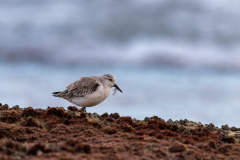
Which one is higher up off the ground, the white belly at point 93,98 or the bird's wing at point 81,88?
the bird's wing at point 81,88

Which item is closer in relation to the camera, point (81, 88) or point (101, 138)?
point (101, 138)

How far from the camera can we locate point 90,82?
21.3 m

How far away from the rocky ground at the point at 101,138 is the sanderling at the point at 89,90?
6.42 ft

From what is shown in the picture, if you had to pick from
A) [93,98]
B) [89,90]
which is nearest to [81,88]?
[89,90]

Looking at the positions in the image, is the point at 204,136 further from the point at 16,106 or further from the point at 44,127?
the point at 16,106

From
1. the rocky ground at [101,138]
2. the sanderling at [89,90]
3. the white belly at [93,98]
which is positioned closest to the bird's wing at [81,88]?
the sanderling at [89,90]

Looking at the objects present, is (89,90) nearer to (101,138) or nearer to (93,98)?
(93,98)

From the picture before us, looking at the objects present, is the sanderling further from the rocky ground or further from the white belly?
the rocky ground

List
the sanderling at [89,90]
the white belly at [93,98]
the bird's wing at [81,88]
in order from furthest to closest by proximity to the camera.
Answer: the bird's wing at [81,88] → the sanderling at [89,90] → the white belly at [93,98]

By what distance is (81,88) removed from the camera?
837 inches

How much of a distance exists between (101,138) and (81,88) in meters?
7.43

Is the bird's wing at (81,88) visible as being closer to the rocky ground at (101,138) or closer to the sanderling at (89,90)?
the sanderling at (89,90)

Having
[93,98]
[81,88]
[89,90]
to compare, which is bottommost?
[93,98]

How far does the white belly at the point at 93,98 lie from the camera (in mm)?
20766
